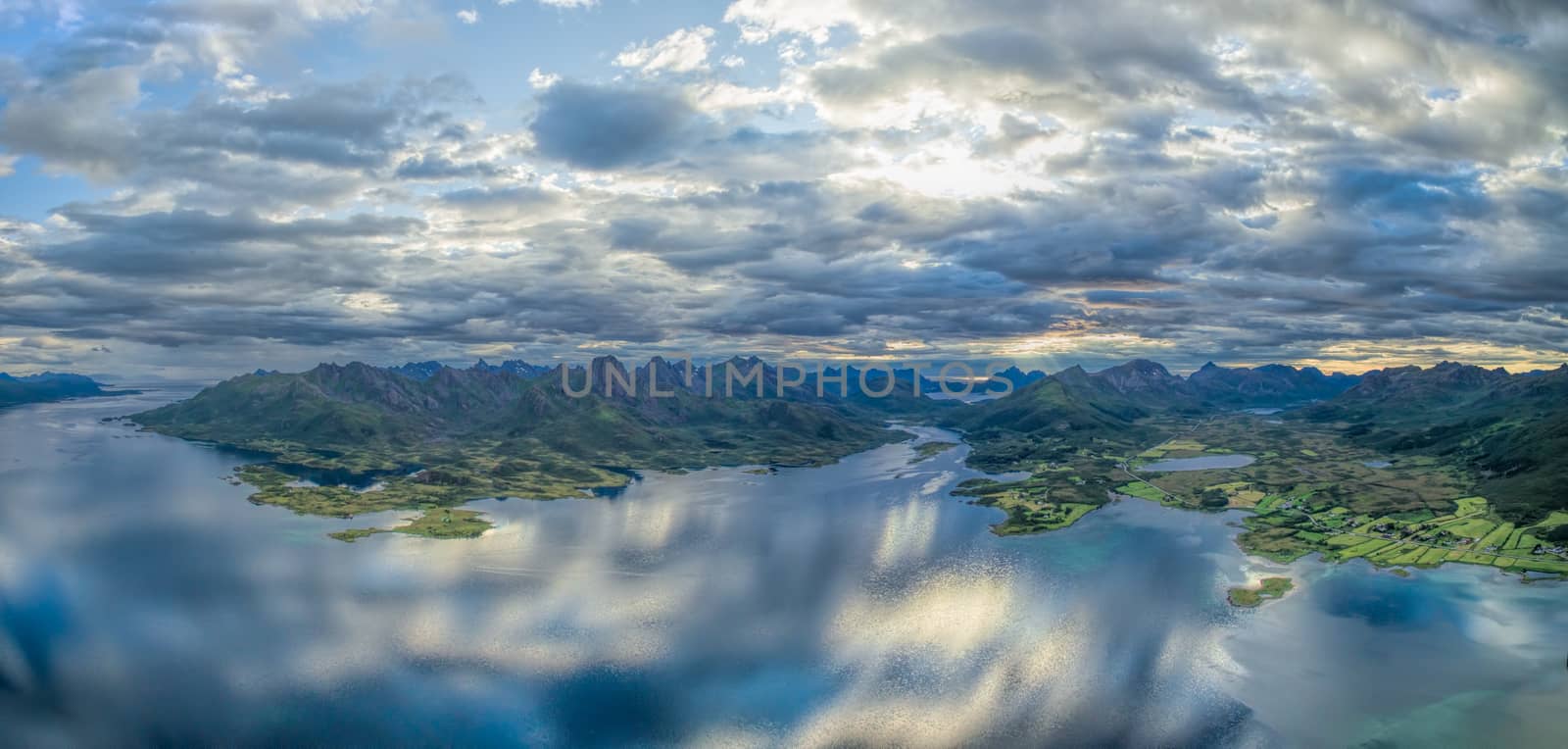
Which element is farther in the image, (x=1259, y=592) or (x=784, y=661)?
(x=1259, y=592)

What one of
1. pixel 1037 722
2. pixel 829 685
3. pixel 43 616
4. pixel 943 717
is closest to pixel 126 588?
pixel 43 616

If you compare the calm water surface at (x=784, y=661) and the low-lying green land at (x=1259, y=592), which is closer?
the calm water surface at (x=784, y=661)

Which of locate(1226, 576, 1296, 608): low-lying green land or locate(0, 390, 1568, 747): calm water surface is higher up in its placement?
locate(0, 390, 1568, 747): calm water surface

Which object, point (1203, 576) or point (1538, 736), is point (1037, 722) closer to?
point (1538, 736)

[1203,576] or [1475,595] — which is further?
[1203,576]

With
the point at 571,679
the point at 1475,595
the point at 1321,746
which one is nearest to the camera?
the point at 1321,746

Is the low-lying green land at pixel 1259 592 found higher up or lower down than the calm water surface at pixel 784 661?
lower down

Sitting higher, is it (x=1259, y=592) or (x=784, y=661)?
(x=784, y=661)

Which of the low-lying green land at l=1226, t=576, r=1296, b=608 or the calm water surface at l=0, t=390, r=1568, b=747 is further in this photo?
the low-lying green land at l=1226, t=576, r=1296, b=608
